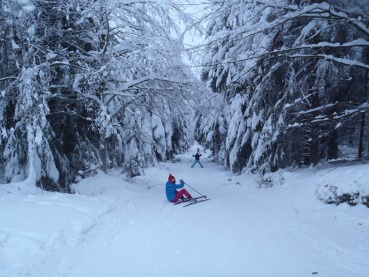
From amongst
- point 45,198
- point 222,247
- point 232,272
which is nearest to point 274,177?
point 222,247

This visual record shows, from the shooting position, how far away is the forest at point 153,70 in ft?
21.5

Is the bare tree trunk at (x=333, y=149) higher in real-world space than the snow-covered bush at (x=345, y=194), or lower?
higher

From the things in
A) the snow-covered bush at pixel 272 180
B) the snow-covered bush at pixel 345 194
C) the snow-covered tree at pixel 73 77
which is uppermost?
the snow-covered tree at pixel 73 77

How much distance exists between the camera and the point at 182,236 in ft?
17.9

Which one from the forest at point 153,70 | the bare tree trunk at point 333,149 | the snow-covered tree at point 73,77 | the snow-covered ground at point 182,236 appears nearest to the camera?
the snow-covered ground at point 182,236

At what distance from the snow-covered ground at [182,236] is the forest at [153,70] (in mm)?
1966

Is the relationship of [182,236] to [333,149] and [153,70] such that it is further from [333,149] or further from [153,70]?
[333,149]

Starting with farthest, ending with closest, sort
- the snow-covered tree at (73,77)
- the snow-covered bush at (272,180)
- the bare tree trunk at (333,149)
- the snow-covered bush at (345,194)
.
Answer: the bare tree trunk at (333,149)
the snow-covered bush at (272,180)
the snow-covered tree at (73,77)
the snow-covered bush at (345,194)

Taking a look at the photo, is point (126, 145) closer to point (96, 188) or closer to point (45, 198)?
point (96, 188)

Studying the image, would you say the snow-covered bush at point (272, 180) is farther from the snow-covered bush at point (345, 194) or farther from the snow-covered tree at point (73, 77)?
the snow-covered tree at point (73, 77)

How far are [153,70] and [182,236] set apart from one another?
636cm

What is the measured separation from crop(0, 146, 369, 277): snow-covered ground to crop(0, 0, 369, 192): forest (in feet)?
6.45

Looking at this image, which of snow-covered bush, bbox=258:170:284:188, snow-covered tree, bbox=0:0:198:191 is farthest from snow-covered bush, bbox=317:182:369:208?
snow-covered tree, bbox=0:0:198:191

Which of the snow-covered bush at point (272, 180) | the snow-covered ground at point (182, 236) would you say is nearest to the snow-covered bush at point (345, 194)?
the snow-covered ground at point (182, 236)
